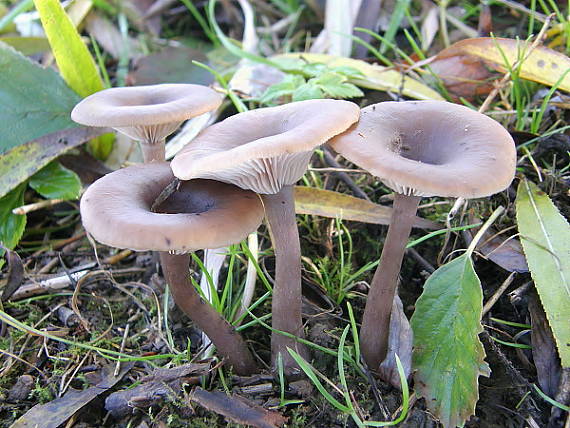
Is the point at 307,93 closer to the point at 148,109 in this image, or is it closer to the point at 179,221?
the point at 148,109

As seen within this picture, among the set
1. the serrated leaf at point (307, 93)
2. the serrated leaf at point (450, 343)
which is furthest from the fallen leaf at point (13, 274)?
the serrated leaf at point (450, 343)

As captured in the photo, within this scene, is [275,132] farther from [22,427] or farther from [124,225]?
[22,427]

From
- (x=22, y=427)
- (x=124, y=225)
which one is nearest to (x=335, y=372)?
(x=124, y=225)

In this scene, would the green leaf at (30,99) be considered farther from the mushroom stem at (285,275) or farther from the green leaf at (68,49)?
the mushroom stem at (285,275)

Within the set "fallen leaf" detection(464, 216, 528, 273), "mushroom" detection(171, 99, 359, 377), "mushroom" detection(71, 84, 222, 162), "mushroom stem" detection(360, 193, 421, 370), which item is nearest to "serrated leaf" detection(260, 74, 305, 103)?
"mushroom" detection(71, 84, 222, 162)

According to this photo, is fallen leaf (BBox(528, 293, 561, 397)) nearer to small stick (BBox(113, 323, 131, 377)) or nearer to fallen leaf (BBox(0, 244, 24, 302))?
small stick (BBox(113, 323, 131, 377))

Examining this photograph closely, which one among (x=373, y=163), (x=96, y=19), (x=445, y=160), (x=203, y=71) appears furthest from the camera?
(x=96, y=19)

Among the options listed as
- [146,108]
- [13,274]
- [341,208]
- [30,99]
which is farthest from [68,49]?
[341,208]
